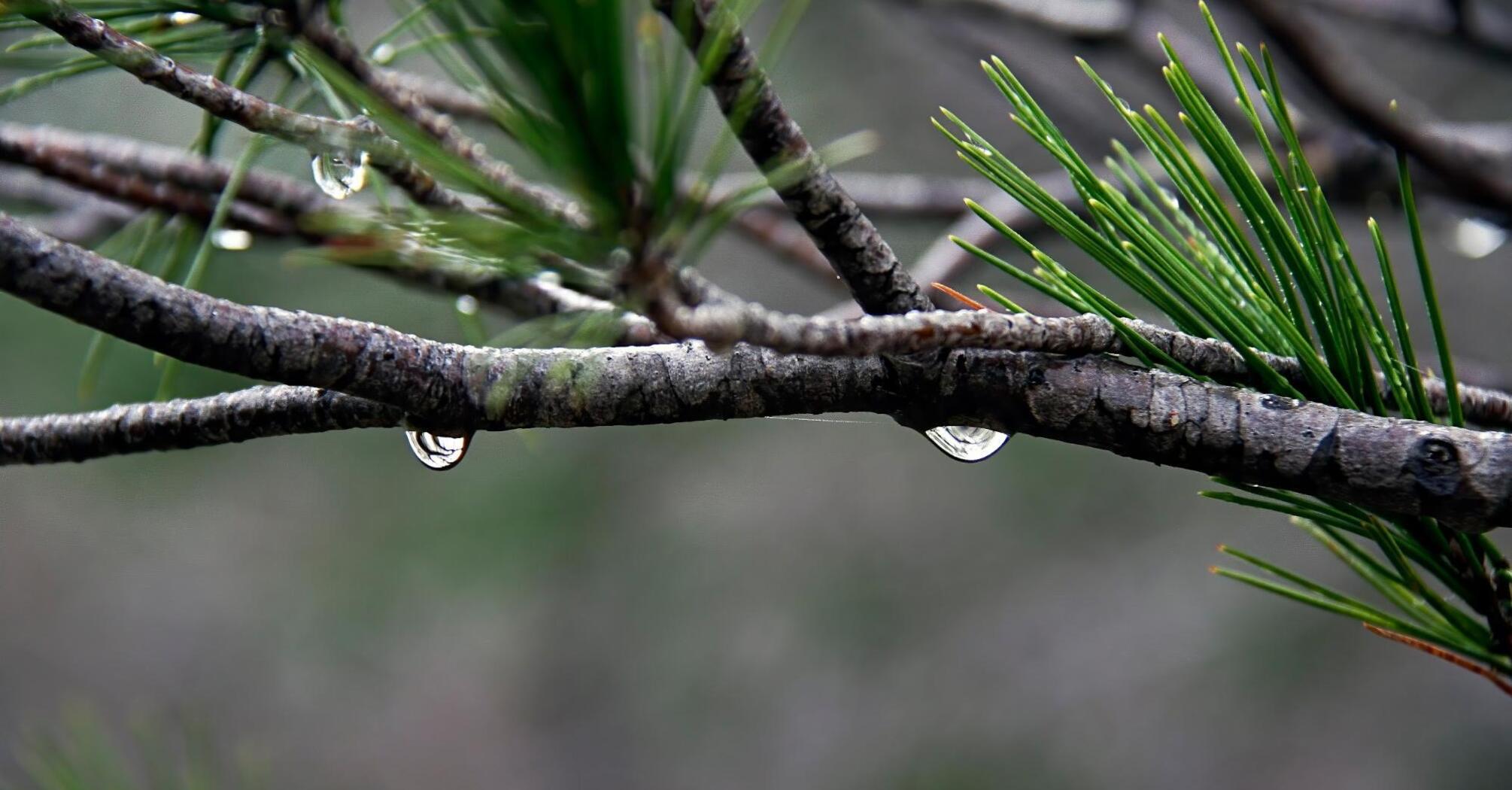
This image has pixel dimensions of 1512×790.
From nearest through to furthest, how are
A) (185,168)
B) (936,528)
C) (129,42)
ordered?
(129,42) → (185,168) → (936,528)

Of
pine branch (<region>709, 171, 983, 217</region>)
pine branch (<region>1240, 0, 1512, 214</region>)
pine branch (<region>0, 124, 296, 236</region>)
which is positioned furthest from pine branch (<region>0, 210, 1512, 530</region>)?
pine branch (<region>709, 171, 983, 217</region>)

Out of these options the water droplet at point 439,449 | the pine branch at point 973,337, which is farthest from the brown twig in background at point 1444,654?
the water droplet at point 439,449

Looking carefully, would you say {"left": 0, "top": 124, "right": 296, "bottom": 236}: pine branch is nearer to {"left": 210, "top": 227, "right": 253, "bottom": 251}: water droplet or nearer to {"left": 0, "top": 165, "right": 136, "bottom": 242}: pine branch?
{"left": 210, "top": 227, "right": 253, "bottom": 251}: water droplet

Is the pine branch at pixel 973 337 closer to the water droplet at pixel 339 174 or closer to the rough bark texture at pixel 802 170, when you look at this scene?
the rough bark texture at pixel 802 170

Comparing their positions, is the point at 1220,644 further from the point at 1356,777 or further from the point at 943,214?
the point at 943,214

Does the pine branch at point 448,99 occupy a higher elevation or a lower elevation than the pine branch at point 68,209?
higher

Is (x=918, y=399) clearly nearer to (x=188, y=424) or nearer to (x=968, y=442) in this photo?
(x=968, y=442)

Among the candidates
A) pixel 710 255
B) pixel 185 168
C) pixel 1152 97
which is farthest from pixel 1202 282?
pixel 710 255
